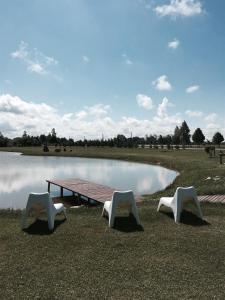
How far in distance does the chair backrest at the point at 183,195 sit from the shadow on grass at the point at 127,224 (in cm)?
104

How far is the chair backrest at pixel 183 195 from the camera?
22.6ft

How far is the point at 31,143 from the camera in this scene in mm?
102062

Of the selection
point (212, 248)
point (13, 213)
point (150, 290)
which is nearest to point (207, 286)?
point (150, 290)

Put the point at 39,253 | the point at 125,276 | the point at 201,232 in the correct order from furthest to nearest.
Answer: the point at 201,232
the point at 39,253
the point at 125,276

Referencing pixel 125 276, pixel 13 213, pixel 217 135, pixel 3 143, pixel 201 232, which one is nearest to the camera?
pixel 125 276

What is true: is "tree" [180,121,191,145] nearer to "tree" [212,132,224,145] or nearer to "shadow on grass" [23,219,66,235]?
"tree" [212,132,224,145]

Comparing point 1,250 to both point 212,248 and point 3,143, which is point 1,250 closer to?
point 212,248

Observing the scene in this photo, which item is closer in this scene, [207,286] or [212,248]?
[207,286]

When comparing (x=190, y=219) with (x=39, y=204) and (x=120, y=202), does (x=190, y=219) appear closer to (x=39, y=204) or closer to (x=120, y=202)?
(x=120, y=202)

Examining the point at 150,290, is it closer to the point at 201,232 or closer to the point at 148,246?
the point at 148,246

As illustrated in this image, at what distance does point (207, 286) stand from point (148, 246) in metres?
1.54

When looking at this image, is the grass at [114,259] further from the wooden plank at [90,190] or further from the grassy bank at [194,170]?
the grassy bank at [194,170]

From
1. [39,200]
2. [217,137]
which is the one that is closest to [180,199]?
[39,200]

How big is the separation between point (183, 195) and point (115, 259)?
2743 millimetres
